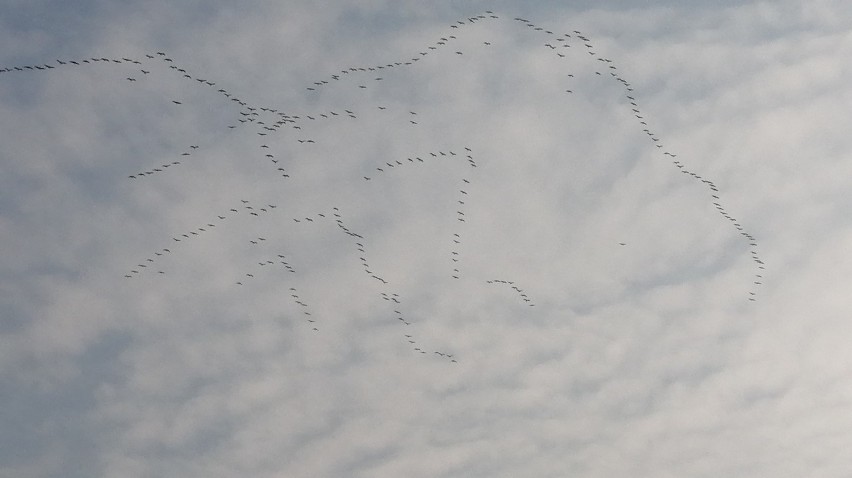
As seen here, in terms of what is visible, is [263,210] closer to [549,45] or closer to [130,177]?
[130,177]

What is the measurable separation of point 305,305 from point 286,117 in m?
17.8

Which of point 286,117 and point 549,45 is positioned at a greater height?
point 549,45

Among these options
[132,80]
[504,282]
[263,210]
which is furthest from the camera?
[504,282]

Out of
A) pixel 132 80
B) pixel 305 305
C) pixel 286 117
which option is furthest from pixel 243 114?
pixel 305 305

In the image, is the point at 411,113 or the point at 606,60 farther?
the point at 606,60

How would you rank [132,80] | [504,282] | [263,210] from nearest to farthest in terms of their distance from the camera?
[132,80] → [263,210] → [504,282]

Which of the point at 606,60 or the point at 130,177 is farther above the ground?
the point at 606,60

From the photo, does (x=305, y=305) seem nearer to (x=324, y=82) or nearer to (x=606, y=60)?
(x=324, y=82)

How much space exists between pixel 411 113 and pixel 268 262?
68.7 ft

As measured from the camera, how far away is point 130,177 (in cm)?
9981

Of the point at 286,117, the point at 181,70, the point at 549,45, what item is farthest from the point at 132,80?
the point at 549,45

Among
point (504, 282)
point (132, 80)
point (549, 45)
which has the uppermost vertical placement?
point (549, 45)

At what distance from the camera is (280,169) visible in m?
102

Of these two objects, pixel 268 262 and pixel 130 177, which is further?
pixel 268 262
